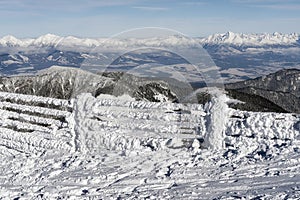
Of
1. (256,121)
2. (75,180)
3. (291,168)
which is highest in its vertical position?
(256,121)

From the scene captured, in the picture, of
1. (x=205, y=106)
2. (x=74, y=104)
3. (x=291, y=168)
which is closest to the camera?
(x=291, y=168)

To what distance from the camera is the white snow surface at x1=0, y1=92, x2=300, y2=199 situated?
8.08 m

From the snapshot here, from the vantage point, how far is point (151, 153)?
34.6 feet

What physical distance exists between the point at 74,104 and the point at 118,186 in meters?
3.71

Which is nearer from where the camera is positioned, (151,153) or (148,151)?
(151,153)

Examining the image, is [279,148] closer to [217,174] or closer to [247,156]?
[247,156]

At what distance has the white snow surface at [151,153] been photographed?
8.08m

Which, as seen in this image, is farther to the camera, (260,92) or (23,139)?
(260,92)

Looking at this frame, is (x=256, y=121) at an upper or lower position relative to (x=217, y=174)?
upper

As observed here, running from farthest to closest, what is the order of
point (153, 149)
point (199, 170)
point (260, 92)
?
point (260, 92)
point (153, 149)
point (199, 170)

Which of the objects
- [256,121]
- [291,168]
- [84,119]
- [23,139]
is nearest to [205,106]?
[256,121]

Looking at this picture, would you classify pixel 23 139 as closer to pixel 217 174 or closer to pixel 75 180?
pixel 75 180

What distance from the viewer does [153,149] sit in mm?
10773

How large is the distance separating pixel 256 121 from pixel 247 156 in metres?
0.84
